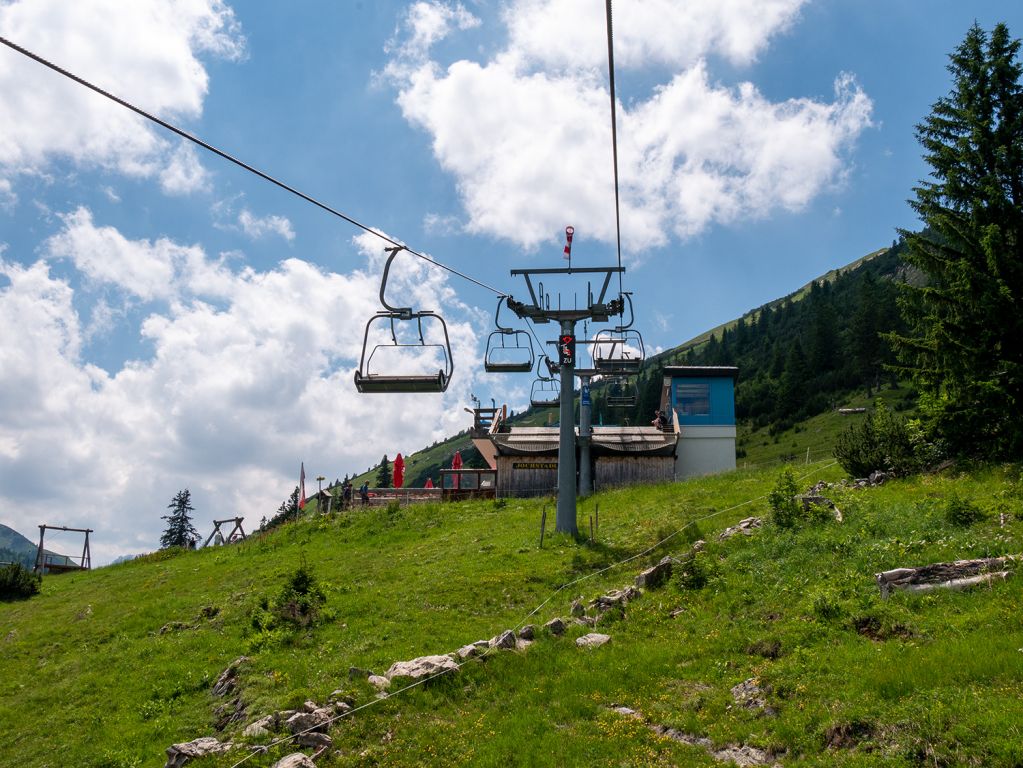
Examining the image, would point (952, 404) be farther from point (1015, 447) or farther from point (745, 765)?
point (745, 765)

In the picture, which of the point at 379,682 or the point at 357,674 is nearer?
the point at 379,682

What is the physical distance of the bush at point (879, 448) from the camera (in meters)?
26.0

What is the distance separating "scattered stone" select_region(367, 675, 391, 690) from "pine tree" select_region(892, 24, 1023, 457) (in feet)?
58.0

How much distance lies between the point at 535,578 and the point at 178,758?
434 inches

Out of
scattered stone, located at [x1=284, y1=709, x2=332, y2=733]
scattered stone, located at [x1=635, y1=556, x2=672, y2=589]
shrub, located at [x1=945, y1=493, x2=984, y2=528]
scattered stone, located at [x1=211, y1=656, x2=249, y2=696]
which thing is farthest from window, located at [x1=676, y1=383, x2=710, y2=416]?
scattered stone, located at [x1=284, y1=709, x2=332, y2=733]

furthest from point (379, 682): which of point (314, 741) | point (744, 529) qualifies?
point (744, 529)

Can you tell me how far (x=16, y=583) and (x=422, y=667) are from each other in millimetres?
28704

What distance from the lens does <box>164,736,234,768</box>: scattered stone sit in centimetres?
1252

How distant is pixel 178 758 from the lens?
41.2 ft

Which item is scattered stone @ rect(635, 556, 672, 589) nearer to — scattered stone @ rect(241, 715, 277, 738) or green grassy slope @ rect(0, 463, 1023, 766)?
green grassy slope @ rect(0, 463, 1023, 766)

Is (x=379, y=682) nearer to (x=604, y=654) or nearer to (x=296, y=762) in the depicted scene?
(x=296, y=762)

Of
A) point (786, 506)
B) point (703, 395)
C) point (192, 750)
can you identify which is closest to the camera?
point (192, 750)

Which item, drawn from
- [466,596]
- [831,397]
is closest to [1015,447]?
[466,596]

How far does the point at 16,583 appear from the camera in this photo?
35031mm
